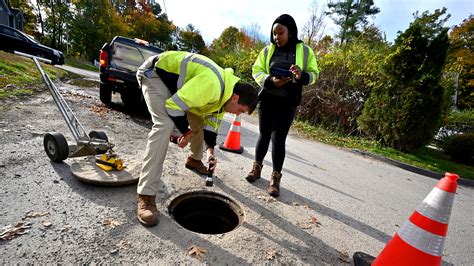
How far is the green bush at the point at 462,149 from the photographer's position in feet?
29.1

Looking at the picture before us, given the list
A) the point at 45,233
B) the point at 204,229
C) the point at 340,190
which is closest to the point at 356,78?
the point at 340,190

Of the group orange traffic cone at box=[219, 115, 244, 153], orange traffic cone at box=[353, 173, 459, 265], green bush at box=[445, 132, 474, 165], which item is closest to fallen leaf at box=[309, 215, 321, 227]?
orange traffic cone at box=[353, 173, 459, 265]

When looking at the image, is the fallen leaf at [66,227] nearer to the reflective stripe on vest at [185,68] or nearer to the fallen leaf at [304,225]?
the reflective stripe on vest at [185,68]

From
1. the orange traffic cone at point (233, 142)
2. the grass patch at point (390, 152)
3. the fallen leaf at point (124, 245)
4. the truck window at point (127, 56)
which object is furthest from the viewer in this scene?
the grass patch at point (390, 152)

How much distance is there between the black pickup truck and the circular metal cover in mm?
3433

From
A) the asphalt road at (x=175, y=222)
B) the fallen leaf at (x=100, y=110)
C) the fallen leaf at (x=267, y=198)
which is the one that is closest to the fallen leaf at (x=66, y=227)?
the asphalt road at (x=175, y=222)

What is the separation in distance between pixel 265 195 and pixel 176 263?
1.61 meters

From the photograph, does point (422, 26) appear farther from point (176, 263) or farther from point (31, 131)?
point (31, 131)

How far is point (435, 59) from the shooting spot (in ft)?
24.9

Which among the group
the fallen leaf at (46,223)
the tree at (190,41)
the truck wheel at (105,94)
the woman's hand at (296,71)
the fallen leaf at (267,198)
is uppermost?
the tree at (190,41)

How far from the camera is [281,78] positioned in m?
2.99

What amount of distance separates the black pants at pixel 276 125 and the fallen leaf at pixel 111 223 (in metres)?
1.95

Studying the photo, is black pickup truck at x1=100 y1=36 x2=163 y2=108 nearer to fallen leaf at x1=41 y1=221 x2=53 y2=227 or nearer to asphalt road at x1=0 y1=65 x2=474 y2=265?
asphalt road at x1=0 y1=65 x2=474 y2=265

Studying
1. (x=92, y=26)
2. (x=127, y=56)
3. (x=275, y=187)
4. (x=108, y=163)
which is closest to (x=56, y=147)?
(x=108, y=163)
